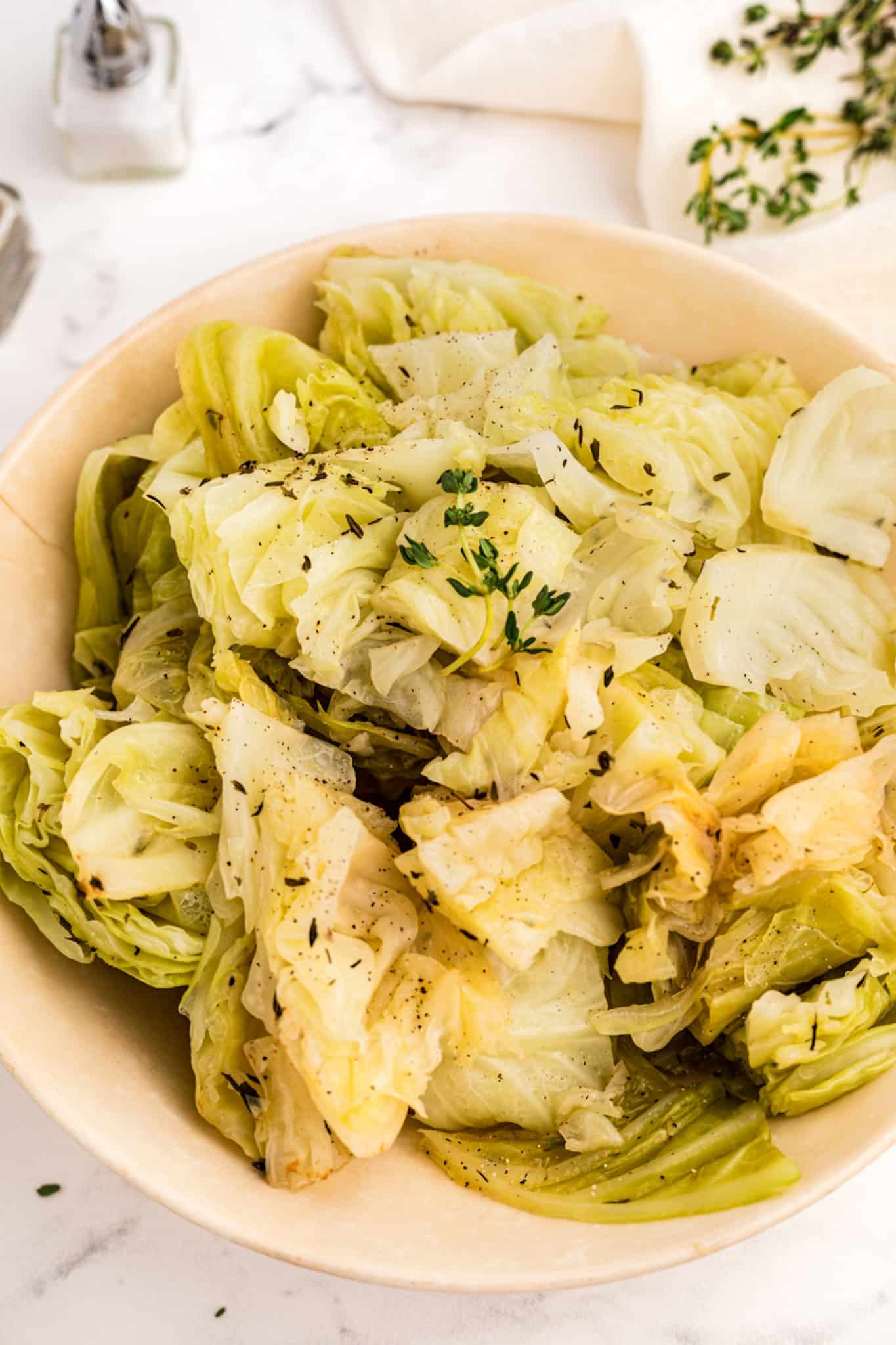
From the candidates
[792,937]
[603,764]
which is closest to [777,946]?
[792,937]

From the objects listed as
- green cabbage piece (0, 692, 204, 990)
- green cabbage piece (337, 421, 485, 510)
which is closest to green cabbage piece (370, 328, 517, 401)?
green cabbage piece (337, 421, 485, 510)

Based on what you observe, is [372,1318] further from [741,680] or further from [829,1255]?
[741,680]

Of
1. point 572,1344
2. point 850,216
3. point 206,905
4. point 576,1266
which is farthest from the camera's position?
point 850,216

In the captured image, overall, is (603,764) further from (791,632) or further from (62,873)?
(62,873)

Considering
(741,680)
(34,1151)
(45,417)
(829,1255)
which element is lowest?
(829,1255)

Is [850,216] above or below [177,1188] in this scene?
above

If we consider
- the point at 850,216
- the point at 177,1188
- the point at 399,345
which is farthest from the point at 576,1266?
the point at 850,216
